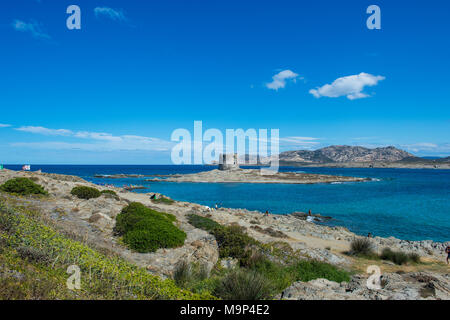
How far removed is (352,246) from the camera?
54.0ft

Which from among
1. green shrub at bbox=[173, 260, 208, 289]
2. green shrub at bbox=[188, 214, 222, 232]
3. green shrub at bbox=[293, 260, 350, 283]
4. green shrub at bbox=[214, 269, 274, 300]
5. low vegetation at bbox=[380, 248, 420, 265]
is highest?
green shrub at bbox=[214, 269, 274, 300]

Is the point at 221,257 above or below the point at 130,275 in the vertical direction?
below

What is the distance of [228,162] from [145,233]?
10097 cm

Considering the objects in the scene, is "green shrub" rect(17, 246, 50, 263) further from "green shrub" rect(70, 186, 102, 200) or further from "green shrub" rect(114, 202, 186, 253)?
"green shrub" rect(70, 186, 102, 200)

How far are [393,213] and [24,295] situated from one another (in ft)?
143

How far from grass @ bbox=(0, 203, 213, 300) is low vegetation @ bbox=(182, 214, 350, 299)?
1221mm

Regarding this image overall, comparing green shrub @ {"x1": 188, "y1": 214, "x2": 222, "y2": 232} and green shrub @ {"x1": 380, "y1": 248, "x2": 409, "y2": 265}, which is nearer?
green shrub @ {"x1": 380, "y1": 248, "x2": 409, "y2": 265}

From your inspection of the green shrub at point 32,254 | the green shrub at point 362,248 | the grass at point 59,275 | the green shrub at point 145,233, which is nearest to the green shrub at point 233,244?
the green shrub at point 145,233

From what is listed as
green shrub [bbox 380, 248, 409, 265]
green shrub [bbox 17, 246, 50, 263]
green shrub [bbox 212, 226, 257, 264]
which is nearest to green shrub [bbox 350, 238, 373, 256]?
green shrub [bbox 380, 248, 409, 265]

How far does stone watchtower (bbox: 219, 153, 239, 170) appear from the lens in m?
113

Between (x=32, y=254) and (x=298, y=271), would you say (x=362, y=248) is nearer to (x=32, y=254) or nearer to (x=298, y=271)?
(x=298, y=271)

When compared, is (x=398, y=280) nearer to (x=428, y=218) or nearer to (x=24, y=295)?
(x=24, y=295)
